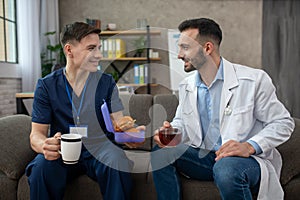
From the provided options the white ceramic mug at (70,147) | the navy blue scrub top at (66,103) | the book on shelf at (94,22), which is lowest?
the white ceramic mug at (70,147)

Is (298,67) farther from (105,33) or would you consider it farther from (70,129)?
(70,129)

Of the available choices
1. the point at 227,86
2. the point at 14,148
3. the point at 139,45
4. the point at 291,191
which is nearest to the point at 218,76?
the point at 227,86

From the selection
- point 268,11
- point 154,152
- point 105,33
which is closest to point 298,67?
point 268,11

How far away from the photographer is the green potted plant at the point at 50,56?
4668 mm

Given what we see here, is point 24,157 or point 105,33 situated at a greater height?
point 105,33

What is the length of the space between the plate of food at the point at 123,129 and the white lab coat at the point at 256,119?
27 centimetres

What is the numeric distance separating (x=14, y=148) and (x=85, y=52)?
62 centimetres

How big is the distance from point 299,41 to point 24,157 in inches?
167

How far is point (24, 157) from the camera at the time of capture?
71.8 inches

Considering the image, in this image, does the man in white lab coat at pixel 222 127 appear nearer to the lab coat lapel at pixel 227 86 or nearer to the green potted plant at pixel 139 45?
the lab coat lapel at pixel 227 86

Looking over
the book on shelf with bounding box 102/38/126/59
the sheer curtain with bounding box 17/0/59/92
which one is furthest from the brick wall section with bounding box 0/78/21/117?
the book on shelf with bounding box 102/38/126/59

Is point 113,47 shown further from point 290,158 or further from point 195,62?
point 290,158

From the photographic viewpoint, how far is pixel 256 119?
5.31ft


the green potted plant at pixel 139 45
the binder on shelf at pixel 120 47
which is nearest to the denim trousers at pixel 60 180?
the binder on shelf at pixel 120 47
